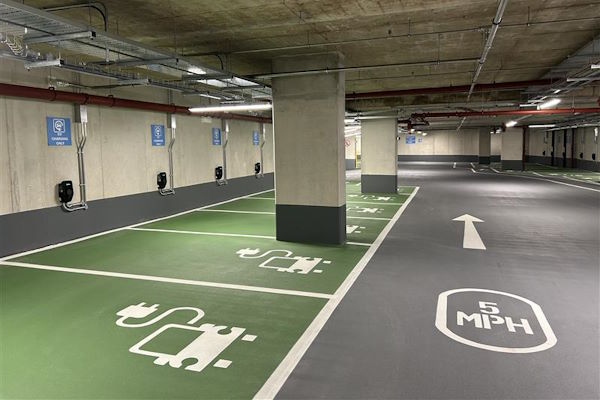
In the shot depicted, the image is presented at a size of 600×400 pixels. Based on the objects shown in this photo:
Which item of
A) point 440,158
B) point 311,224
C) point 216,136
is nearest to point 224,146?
point 216,136

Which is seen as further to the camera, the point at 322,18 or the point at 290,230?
the point at 290,230

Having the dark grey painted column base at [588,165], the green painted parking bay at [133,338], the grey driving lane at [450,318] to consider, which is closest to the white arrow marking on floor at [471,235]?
the grey driving lane at [450,318]

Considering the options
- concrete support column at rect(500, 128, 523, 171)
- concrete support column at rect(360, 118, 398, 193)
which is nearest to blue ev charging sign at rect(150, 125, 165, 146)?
concrete support column at rect(360, 118, 398, 193)

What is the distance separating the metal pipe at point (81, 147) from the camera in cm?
964

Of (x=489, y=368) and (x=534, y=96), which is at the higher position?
(x=534, y=96)

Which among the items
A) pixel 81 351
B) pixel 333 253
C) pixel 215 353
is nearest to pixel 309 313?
pixel 215 353

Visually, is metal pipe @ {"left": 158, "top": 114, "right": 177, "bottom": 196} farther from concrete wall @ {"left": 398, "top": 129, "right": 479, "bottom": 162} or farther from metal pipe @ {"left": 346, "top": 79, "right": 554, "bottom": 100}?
concrete wall @ {"left": 398, "top": 129, "right": 479, "bottom": 162}

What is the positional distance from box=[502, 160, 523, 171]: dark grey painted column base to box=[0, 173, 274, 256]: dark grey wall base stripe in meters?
23.9

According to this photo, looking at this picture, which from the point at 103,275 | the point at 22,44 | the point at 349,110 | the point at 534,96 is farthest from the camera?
the point at 349,110

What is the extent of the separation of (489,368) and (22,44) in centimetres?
713

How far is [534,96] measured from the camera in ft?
43.9

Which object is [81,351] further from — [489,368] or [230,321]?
[489,368]

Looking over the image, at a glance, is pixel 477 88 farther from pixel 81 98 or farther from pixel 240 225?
pixel 81 98

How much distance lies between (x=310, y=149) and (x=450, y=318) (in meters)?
4.87
